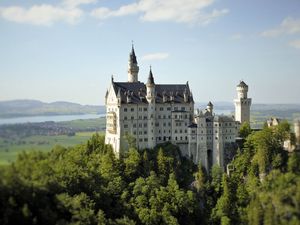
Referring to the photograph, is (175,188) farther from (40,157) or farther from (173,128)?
(40,157)

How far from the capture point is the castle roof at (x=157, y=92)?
91.1m

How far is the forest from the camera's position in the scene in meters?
65.5

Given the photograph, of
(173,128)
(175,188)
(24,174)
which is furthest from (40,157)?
(173,128)

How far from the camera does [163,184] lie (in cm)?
8525

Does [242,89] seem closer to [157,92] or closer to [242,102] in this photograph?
[242,102]

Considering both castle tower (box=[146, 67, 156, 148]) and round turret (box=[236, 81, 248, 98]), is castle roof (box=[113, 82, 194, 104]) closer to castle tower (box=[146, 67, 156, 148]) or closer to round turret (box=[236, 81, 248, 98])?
castle tower (box=[146, 67, 156, 148])

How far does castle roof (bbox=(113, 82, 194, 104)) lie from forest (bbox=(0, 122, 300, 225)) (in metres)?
10.3

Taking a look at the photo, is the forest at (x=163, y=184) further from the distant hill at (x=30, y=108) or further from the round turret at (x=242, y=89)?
the distant hill at (x=30, y=108)

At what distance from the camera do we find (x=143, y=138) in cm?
9081

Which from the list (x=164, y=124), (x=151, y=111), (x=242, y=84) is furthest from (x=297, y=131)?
(x=151, y=111)

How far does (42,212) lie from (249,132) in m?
51.5

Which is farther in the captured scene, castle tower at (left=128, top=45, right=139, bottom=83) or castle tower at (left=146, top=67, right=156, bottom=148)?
castle tower at (left=128, top=45, right=139, bottom=83)

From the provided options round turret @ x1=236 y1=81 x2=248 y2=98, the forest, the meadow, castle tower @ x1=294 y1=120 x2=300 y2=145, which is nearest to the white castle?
the forest

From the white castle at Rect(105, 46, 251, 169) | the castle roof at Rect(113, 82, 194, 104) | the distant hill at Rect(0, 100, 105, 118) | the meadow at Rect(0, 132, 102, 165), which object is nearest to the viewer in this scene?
the meadow at Rect(0, 132, 102, 165)
